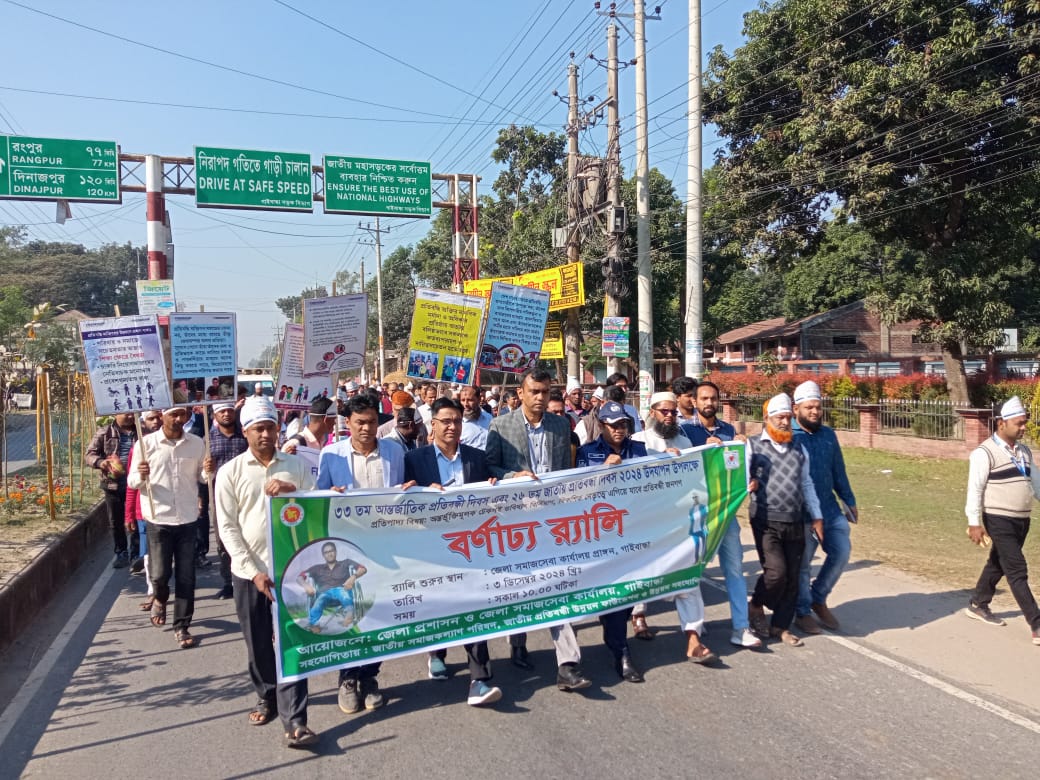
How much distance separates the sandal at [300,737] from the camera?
4062 millimetres

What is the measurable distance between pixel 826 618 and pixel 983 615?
115cm

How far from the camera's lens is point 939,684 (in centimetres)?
479

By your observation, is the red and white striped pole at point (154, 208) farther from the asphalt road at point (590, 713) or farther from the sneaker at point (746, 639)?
the sneaker at point (746, 639)

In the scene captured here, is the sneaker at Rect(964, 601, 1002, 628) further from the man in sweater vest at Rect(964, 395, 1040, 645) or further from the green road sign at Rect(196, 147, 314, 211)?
the green road sign at Rect(196, 147, 314, 211)

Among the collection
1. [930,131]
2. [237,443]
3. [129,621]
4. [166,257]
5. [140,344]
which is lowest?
[129,621]

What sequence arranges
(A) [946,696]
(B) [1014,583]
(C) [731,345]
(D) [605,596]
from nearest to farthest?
(A) [946,696] < (D) [605,596] < (B) [1014,583] < (C) [731,345]

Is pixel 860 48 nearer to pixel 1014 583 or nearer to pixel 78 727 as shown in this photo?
pixel 1014 583

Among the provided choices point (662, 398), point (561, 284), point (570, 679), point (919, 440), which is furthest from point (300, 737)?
point (561, 284)

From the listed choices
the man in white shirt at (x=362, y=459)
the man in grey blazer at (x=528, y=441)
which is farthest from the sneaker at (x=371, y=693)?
the man in grey blazer at (x=528, y=441)

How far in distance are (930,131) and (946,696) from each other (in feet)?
48.9

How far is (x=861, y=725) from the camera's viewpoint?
4.24 m

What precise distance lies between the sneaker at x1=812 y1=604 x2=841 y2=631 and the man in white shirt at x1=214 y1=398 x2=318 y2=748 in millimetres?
3817

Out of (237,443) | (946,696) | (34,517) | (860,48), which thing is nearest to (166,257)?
(34,517)

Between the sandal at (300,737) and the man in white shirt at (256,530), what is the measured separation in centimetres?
19
